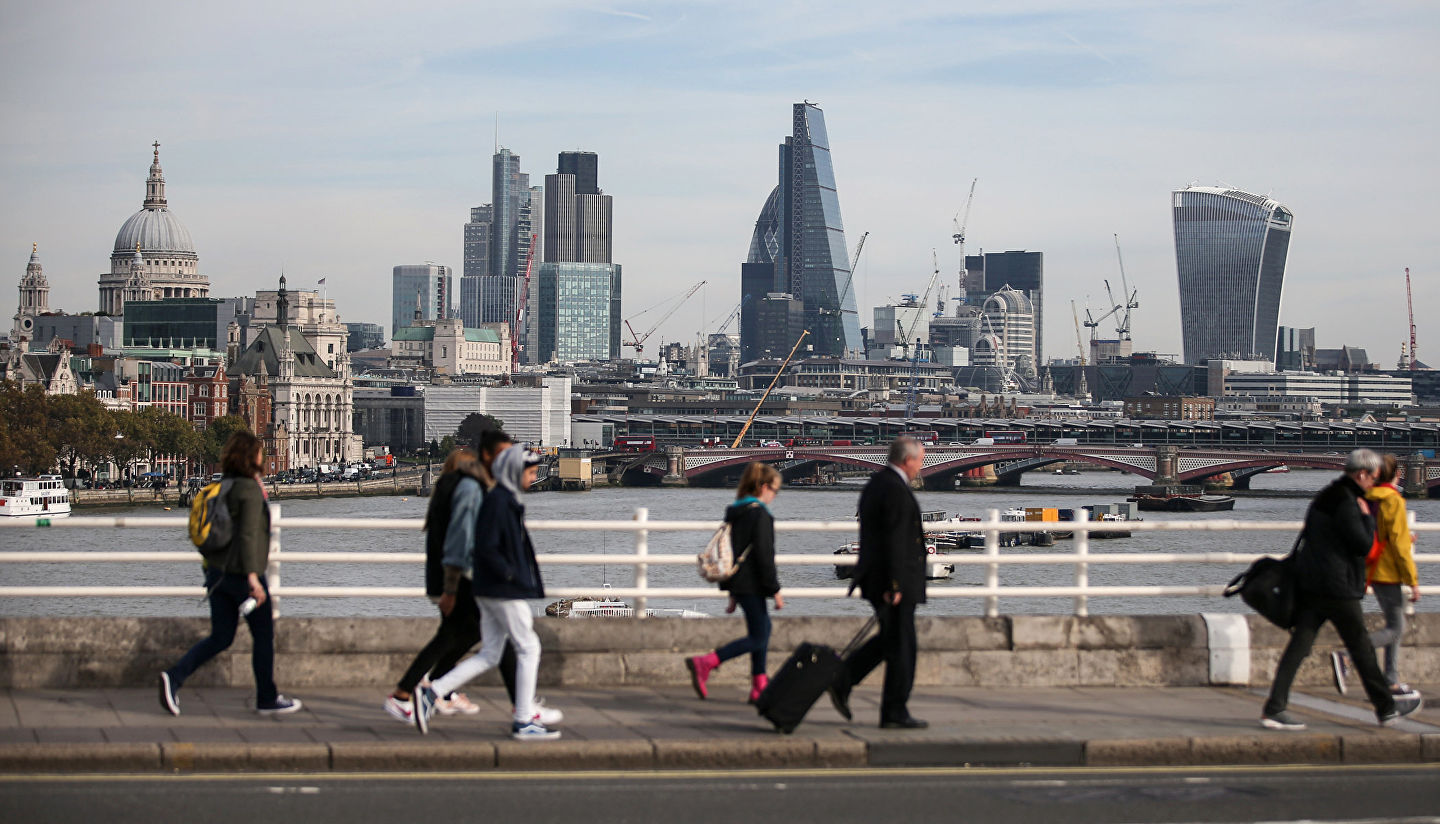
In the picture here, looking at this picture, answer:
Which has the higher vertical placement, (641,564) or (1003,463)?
(641,564)

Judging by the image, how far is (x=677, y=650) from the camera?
11266mm

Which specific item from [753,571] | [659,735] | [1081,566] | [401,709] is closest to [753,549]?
[753,571]

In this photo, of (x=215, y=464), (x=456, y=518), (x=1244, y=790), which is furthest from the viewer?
(x=215, y=464)

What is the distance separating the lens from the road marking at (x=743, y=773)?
28.8ft

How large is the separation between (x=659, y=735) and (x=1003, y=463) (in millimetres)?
117825

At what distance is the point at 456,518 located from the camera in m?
9.57

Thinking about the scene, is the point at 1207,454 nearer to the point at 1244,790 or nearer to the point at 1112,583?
the point at 1112,583

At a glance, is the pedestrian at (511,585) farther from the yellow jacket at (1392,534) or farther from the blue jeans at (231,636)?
the yellow jacket at (1392,534)

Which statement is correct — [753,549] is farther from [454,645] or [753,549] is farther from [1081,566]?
[1081,566]

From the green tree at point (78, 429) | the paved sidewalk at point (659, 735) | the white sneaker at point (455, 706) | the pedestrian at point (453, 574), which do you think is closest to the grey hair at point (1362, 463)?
the paved sidewalk at point (659, 735)

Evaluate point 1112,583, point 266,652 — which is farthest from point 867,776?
point 1112,583

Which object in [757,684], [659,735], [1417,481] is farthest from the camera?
[1417,481]

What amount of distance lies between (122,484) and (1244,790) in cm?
9935

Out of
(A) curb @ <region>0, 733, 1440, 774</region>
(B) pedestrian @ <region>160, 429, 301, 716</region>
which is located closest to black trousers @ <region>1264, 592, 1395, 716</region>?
(A) curb @ <region>0, 733, 1440, 774</region>
